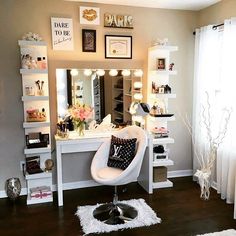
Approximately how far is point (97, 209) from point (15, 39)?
2.35m

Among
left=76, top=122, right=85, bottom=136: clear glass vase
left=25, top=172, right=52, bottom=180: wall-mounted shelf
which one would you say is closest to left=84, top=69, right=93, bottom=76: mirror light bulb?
left=76, top=122, right=85, bottom=136: clear glass vase

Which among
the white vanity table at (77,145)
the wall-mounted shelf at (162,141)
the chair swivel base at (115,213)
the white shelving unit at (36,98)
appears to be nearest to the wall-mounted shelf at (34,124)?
the white shelving unit at (36,98)

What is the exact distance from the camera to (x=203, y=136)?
3.84m

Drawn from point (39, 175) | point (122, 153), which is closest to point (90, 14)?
point (122, 153)

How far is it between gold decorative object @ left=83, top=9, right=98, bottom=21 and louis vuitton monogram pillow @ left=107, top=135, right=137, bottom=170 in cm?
168

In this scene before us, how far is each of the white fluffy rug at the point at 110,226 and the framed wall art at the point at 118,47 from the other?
2026 mm

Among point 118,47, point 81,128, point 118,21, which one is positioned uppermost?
point 118,21

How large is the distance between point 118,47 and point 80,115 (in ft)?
3.74

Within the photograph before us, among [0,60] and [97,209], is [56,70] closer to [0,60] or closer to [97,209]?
[0,60]

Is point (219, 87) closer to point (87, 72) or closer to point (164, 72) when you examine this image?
point (164, 72)

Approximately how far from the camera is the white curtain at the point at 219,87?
10.6 ft

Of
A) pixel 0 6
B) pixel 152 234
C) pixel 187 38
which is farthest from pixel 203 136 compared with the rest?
pixel 0 6

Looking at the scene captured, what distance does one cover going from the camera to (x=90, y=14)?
357cm

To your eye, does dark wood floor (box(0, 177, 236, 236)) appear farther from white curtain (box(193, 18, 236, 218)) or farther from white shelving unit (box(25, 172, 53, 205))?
white curtain (box(193, 18, 236, 218))
